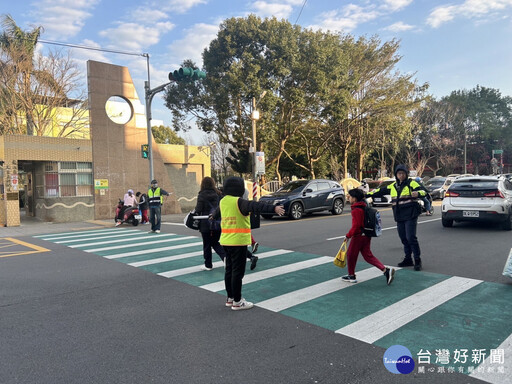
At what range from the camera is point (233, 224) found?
191 inches

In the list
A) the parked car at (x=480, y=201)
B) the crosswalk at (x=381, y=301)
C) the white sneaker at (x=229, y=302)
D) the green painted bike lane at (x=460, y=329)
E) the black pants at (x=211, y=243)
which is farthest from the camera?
the parked car at (x=480, y=201)

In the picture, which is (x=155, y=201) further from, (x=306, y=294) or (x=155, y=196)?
(x=306, y=294)

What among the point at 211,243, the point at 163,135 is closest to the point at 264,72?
the point at 211,243

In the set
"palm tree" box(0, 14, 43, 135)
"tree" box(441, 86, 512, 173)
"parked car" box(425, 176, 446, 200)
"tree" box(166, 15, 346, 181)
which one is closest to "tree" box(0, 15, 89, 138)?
"palm tree" box(0, 14, 43, 135)

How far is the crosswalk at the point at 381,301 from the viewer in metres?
3.81

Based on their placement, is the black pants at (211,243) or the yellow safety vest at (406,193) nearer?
the yellow safety vest at (406,193)

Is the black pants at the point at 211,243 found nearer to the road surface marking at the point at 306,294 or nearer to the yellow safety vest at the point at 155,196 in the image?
the road surface marking at the point at 306,294

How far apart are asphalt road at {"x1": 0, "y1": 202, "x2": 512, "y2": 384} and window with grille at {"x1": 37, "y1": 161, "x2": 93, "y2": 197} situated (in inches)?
463

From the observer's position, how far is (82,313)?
4.90 metres

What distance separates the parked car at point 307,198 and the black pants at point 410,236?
8.26 meters

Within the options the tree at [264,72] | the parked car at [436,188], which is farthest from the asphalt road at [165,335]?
the parked car at [436,188]

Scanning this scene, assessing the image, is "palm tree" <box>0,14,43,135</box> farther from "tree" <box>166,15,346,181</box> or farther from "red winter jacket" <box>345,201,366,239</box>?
"red winter jacket" <box>345,201,366,239</box>

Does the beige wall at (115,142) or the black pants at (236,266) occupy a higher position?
the beige wall at (115,142)

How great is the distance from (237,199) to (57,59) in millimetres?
24632
